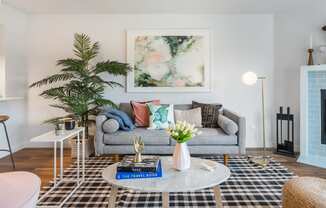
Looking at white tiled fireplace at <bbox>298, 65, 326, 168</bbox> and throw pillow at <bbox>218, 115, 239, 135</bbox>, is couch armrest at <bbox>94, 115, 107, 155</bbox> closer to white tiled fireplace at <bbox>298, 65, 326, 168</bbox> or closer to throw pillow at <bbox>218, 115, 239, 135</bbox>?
throw pillow at <bbox>218, 115, 239, 135</bbox>

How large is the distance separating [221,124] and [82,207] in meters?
2.13

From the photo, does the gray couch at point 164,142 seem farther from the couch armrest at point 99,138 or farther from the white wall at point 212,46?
the white wall at point 212,46

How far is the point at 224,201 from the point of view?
2410mm

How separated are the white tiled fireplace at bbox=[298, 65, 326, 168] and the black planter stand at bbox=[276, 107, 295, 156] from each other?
0.32m

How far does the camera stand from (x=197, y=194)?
2582 mm

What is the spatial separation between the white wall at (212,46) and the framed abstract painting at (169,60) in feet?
0.42

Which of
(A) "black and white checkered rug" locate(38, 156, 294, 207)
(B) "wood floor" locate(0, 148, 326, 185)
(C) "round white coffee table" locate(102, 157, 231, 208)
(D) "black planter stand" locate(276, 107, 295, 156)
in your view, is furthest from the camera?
(D) "black planter stand" locate(276, 107, 295, 156)

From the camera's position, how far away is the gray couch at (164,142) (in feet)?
11.1

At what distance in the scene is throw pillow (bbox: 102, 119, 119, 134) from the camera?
134 inches

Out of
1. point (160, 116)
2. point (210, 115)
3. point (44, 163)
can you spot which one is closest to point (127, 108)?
point (160, 116)

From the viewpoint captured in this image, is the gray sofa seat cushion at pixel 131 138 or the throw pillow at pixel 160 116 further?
the throw pillow at pixel 160 116

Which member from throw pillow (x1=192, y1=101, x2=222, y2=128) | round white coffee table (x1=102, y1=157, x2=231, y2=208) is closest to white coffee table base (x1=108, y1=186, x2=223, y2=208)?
round white coffee table (x1=102, y1=157, x2=231, y2=208)

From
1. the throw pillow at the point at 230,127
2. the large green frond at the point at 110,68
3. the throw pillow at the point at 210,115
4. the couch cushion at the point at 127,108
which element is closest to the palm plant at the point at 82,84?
the large green frond at the point at 110,68

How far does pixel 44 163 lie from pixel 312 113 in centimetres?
399
